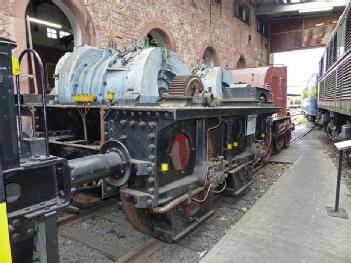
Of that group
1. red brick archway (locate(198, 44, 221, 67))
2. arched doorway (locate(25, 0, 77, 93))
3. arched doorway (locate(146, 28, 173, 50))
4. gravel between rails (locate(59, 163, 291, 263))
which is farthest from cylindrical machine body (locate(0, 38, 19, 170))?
red brick archway (locate(198, 44, 221, 67))

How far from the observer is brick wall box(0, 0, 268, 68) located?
7.64 meters

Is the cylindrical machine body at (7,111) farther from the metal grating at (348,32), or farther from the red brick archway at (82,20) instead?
the metal grating at (348,32)

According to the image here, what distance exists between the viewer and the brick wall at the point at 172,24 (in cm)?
764

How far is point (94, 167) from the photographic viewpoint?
101 inches

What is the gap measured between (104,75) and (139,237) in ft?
7.25

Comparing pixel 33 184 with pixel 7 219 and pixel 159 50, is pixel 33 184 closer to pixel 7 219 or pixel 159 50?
pixel 7 219

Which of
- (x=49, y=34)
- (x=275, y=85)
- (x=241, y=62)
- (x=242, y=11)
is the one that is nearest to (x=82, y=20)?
(x=275, y=85)

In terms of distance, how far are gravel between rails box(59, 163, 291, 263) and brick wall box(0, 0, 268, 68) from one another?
10.9ft

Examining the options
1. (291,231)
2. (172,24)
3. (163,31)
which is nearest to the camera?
(291,231)

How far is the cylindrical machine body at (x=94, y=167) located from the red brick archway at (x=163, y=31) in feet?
26.8

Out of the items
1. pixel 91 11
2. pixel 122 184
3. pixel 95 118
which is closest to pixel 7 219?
pixel 122 184

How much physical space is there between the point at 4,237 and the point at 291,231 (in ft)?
10.2

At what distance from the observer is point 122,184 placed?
2812 mm

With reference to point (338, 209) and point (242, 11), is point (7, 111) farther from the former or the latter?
point (242, 11)
